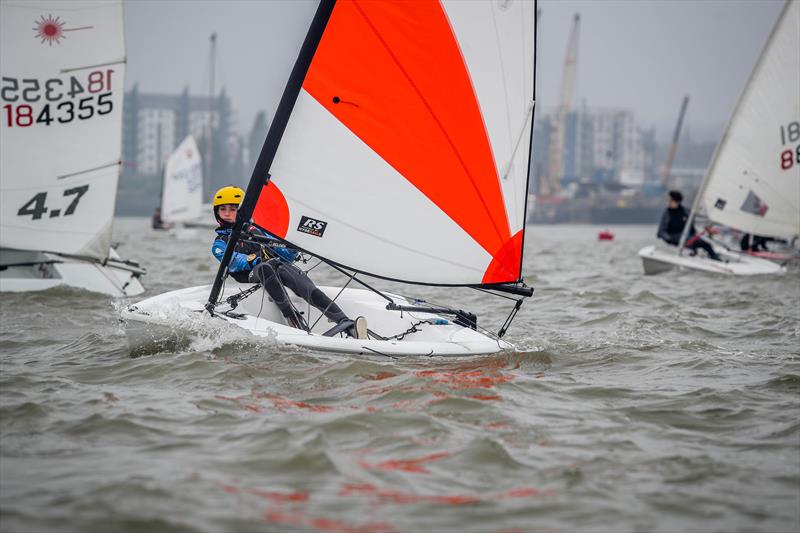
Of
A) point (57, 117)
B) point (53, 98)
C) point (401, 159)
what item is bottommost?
point (401, 159)

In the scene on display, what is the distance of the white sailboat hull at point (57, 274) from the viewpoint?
31.0 feet

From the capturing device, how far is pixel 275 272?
6.06m

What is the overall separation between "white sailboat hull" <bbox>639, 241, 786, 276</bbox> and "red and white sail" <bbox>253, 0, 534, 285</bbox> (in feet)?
28.1

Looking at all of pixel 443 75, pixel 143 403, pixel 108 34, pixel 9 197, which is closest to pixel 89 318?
pixel 9 197

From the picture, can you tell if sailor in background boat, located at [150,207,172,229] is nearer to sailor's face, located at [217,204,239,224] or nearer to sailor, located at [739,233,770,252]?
sailor, located at [739,233,770,252]

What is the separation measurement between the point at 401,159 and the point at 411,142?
5.0 inches

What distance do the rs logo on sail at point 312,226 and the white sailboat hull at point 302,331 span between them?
0.63 metres

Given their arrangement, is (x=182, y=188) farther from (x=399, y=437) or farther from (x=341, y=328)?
(x=399, y=437)

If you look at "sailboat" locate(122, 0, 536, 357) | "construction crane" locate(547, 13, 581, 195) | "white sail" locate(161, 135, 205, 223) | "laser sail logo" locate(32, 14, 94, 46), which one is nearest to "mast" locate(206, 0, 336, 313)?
"sailboat" locate(122, 0, 536, 357)

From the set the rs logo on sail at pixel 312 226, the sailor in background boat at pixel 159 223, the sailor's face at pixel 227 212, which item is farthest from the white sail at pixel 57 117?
the sailor in background boat at pixel 159 223

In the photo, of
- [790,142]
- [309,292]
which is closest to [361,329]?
[309,292]

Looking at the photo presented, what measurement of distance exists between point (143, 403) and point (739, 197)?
497 inches

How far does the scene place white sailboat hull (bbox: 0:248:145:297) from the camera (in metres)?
9.45

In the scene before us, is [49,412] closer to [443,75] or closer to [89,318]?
[443,75]
